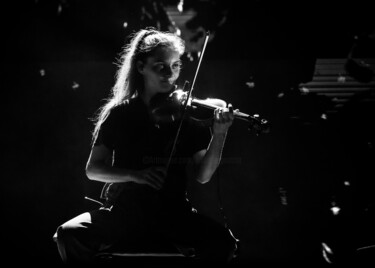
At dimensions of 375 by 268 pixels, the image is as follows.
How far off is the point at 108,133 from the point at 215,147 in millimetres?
639

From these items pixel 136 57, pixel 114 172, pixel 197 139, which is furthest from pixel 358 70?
pixel 114 172

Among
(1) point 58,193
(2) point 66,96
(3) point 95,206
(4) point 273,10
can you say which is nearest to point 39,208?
(1) point 58,193

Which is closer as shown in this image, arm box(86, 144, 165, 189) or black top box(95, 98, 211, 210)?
arm box(86, 144, 165, 189)

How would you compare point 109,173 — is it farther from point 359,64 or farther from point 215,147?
point 359,64

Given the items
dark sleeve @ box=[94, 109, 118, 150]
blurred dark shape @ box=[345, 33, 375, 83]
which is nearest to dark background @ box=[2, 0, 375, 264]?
blurred dark shape @ box=[345, 33, 375, 83]

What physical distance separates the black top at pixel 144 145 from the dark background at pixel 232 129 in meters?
0.78

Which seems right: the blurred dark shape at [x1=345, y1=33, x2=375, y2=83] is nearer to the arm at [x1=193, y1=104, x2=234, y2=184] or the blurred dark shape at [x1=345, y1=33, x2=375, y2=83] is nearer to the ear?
the arm at [x1=193, y1=104, x2=234, y2=184]

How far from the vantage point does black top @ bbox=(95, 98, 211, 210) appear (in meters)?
2.12

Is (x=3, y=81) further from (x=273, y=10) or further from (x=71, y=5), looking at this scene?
(x=273, y=10)

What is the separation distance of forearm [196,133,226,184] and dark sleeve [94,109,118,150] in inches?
21.4

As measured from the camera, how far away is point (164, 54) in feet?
7.52

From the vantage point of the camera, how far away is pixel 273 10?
2885 mm

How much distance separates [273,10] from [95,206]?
2.15 m

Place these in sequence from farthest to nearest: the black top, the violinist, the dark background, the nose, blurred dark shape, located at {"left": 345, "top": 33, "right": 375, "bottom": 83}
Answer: the dark background
blurred dark shape, located at {"left": 345, "top": 33, "right": 375, "bottom": 83}
the nose
the black top
the violinist
